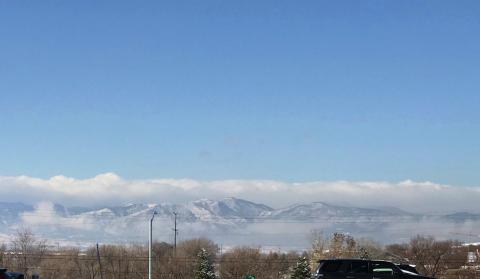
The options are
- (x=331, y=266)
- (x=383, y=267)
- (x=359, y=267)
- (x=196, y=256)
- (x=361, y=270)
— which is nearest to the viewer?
(x=383, y=267)

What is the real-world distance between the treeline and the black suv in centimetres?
6743

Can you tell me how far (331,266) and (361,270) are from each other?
4.12 ft

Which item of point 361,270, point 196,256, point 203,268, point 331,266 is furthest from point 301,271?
point 361,270

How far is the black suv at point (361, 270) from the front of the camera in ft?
95.0

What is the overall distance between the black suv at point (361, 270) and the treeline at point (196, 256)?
221 feet

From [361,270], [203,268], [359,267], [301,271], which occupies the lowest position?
[301,271]

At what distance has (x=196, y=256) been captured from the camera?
99.6 meters

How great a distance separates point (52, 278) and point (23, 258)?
607cm

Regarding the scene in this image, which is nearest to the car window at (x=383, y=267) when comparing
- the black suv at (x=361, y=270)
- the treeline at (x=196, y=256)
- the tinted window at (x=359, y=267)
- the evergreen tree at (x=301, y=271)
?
the black suv at (x=361, y=270)

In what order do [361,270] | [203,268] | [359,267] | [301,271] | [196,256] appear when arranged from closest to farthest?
[361,270] → [359,267] → [301,271] → [203,268] → [196,256]

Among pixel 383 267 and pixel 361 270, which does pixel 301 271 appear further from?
pixel 383 267

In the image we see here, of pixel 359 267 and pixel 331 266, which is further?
pixel 331 266

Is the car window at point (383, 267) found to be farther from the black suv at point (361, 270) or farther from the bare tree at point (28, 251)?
the bare tree at point (28, 251)

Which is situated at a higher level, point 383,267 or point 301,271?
point 383,267
